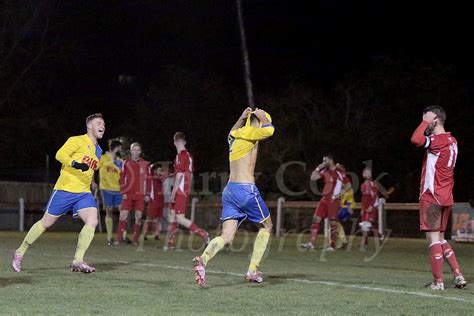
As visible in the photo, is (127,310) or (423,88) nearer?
(127,310)

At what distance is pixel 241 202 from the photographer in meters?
9.76

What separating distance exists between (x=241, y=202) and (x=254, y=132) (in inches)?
33.6

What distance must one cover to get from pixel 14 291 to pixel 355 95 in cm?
3131

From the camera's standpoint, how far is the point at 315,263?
1383 centimetres

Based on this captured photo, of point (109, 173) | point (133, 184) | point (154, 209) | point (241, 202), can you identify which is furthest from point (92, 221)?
point (154, 209)

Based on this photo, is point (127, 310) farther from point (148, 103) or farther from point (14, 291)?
point (148, 103)

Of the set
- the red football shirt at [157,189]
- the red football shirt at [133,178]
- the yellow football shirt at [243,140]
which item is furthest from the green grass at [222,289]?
the red football shirt at [157,189]

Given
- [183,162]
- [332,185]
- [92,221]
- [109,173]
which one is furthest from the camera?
[109,173]

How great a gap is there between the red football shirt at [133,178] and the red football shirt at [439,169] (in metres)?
10.3

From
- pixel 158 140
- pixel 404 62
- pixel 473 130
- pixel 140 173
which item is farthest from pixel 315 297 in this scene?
pixel 158 140

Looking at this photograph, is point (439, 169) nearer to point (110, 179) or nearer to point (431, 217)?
point (431, 217)

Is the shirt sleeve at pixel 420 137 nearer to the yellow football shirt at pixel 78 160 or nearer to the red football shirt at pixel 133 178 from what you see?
the yellow football shirt at pixel 78 160

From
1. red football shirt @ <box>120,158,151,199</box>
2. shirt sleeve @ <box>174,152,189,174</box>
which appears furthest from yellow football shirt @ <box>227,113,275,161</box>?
red football shirt @ <box>120,158,151,199</box>

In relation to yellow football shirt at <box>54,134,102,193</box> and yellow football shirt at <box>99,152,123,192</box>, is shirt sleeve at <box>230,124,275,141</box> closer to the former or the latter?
Result: yellow football shirt at <box>54,134,102,193</box>
